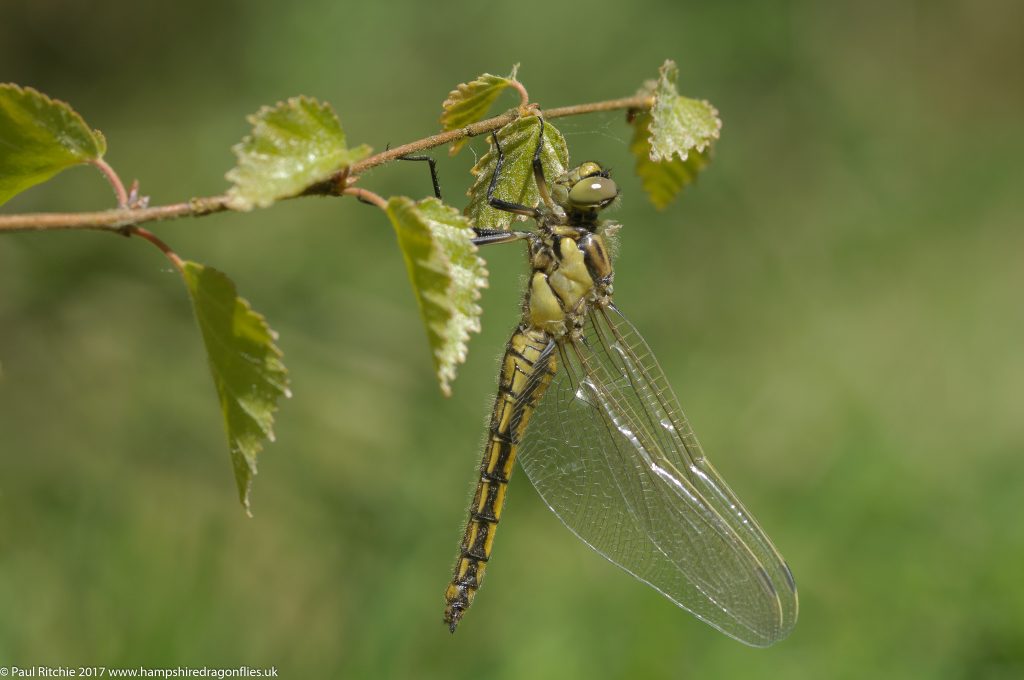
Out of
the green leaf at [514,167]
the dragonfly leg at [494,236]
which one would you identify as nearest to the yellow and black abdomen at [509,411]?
the dragonfly leg at [494,236]

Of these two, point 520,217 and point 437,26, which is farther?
point 437,26

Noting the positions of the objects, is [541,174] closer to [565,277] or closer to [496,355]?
[565,277]

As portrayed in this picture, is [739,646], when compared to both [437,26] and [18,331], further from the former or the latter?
[437,26]

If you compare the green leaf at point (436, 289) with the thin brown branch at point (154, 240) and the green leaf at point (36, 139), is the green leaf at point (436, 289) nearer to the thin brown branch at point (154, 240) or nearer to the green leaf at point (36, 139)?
the thin brown branch at point (154, 240)

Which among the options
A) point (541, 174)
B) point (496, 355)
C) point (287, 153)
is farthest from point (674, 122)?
point (496, 355)

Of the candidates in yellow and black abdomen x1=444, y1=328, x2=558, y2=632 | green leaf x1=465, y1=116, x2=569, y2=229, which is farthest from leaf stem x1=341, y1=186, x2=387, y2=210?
yellow and black abdomen x1=444, y1=328, x2=558, y2=632

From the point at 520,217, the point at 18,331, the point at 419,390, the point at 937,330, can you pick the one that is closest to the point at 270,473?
the point at 419,390

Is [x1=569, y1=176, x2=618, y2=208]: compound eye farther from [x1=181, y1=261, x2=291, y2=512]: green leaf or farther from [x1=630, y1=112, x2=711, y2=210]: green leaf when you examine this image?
[x1=181, y1=261, x2=291, y2=512]: green leaf
